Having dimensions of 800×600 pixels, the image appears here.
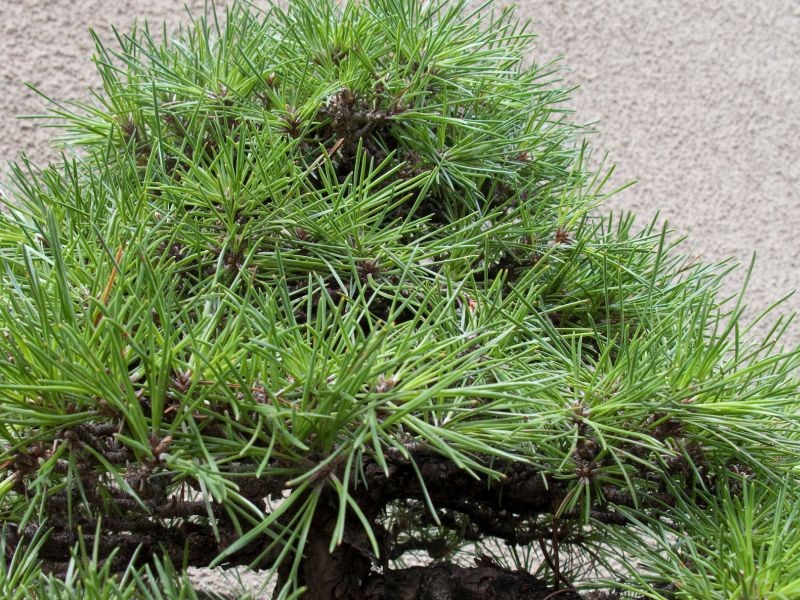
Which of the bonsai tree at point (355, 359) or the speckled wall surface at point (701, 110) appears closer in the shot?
the bonsai tree at point (355, 359)

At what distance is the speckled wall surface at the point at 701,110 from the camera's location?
119 centimetres

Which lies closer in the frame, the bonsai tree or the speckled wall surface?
the bonsai tree

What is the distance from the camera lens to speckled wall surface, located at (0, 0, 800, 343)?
119cm

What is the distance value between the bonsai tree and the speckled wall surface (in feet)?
2.53

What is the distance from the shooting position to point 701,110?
4.04 ft

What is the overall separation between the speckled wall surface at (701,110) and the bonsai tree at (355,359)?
0.77m

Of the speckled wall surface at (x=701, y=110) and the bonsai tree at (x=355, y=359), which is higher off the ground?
the speckled wall surface at (x=701, y=110)

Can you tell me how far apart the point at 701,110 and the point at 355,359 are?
1113 mm

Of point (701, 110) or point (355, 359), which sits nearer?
point (355, 359)

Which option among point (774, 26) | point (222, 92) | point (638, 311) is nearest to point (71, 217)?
point (222, 92)

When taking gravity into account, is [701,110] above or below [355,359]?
above

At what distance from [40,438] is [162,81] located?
0.72ft

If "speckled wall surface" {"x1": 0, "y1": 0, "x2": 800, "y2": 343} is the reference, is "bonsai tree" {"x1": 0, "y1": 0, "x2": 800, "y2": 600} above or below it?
below

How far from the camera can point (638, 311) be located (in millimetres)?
397
